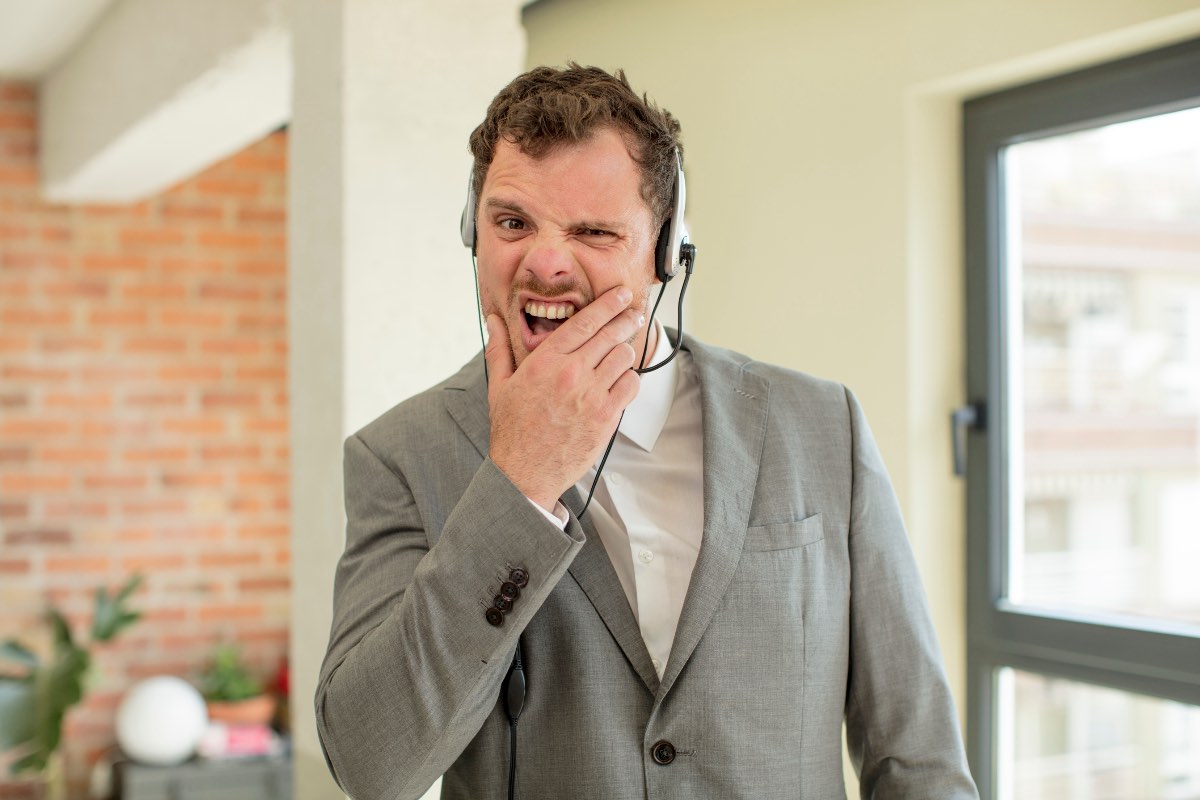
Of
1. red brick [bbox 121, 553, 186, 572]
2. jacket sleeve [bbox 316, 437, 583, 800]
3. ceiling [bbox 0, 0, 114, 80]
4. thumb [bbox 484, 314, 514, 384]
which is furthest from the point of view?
red brick [bbox 121, 553, 186, 572]

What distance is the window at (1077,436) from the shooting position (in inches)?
93.7

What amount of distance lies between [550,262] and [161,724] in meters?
3.53

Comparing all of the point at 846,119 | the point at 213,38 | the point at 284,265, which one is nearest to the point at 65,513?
the point at 284,265

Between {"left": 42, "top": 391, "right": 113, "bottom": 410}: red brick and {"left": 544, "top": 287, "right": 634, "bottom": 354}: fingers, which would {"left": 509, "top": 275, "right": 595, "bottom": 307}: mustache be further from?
{"left": 42, "top": 391, "right": 113, "bottom": 410}: red brick

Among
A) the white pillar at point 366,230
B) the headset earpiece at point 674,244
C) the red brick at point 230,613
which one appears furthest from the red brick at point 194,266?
the headset earpiece at point 674,244

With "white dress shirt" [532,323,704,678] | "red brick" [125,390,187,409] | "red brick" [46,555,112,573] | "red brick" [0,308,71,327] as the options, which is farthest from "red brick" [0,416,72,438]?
"white dress shirt" [532,323,704,678]

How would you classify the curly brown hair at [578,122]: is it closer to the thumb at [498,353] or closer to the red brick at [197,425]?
the thumb at [498,353]

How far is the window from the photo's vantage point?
2379mm

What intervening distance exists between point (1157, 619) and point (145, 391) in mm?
3908

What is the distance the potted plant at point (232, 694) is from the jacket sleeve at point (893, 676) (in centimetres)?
358

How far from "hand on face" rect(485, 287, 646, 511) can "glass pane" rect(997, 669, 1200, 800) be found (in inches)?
66.9

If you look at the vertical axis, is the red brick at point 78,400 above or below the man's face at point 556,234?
below

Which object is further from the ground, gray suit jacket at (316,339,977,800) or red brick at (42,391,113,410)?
red brick at (42,391,113,410)

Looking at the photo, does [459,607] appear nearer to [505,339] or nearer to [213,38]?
[505,339]
